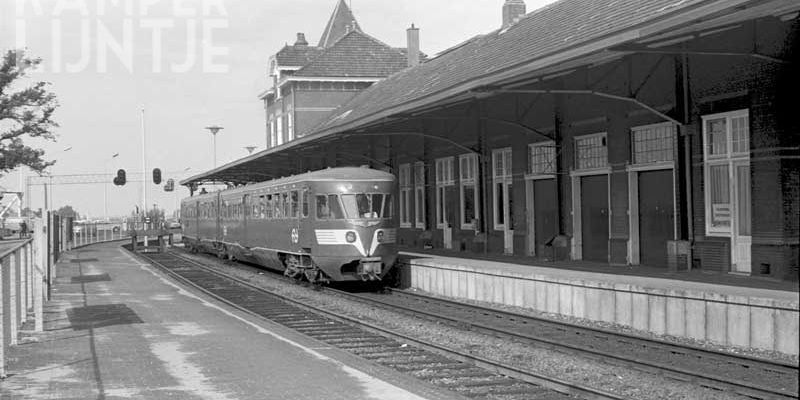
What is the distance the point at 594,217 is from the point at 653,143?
123 inches

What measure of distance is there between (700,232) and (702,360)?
657cm

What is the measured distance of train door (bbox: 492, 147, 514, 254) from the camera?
25141 millimetres

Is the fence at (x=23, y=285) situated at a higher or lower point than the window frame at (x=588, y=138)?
Result: lower

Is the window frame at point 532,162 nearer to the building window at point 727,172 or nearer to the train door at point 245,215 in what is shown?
the building window at point 727,172

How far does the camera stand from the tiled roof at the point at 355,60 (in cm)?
5322

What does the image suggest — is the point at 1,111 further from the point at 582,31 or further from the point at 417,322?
the point at 417,322

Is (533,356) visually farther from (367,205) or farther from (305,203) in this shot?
(305,203)

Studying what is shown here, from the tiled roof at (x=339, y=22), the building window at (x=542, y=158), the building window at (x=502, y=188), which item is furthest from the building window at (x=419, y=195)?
the tiled roof at (x=339, y=22)

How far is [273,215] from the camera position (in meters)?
23.8

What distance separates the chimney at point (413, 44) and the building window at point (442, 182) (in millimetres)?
15674

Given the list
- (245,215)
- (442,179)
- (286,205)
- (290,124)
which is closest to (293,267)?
(286,205)

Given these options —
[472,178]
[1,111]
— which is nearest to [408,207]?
[472,178]

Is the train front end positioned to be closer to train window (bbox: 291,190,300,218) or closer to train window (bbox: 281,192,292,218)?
train window (bbox: 291,190,300,218)

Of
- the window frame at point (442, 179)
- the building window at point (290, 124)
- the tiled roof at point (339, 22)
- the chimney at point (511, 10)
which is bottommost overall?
the window frame at point (442, 179)
